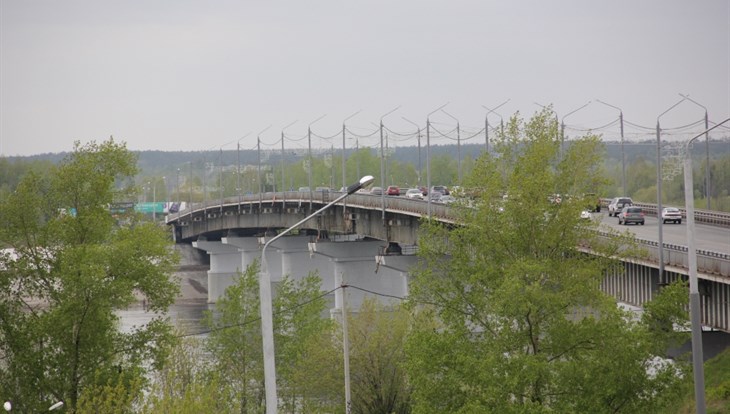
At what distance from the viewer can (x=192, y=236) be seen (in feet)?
523

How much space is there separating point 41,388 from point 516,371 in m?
17.2

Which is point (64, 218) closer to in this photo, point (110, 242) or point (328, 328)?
point (110, 242)

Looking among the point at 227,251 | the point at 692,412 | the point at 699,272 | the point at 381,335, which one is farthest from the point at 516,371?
the point at 227,251

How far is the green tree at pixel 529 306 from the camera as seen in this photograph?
27.3m

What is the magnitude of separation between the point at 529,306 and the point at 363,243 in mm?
77898

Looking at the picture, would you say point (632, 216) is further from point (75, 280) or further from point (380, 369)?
point (75, 280)

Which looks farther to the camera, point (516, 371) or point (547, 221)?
point (547, 221)

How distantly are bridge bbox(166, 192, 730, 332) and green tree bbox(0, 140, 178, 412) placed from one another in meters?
10.8

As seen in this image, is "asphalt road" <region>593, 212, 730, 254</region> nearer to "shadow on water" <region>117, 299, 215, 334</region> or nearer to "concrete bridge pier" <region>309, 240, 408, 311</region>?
"concrete bridge pier" <region>309, 240, 408, 311</region>

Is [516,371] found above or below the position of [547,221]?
below

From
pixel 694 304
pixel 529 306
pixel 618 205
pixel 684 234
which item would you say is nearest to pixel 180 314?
pixel 618 205

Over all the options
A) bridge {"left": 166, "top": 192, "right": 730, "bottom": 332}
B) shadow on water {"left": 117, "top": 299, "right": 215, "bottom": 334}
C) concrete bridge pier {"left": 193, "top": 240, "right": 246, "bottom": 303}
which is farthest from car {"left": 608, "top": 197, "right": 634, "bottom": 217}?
concrete bridge pier {"left": 193, "top": 240, "right": 246, "bottom": 303}

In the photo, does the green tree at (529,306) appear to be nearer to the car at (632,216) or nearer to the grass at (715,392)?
the grass at (715,392)

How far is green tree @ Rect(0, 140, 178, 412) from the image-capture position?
121 ft
